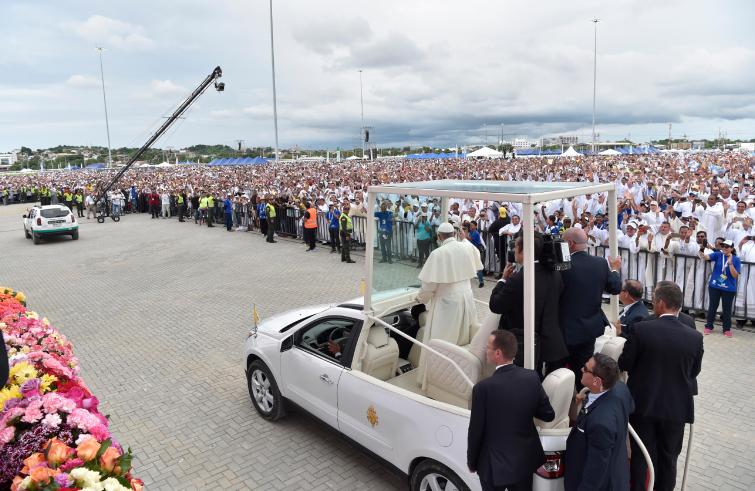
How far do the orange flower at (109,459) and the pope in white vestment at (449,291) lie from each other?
2.78 metres

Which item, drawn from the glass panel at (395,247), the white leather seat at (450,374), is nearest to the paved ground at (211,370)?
the white leather seat at (450,374)

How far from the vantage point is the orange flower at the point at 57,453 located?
2676 mm

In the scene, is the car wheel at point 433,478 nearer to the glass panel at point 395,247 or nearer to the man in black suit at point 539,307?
the man in black suit at point 539,307

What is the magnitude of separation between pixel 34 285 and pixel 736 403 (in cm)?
1556

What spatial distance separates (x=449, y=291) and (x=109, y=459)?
2.98 m

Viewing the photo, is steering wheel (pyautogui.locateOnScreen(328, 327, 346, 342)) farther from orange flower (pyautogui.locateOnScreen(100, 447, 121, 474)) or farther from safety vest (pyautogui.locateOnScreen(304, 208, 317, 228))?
safety vest (pyautogui.locateOnScreen(304, 208, 317, 228))

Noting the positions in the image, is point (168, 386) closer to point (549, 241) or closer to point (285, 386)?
point (285, 386)

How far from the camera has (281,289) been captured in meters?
12.3

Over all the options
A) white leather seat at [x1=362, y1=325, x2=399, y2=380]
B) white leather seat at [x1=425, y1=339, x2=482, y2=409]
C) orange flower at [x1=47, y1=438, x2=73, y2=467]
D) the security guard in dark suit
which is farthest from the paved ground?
orange flower at [x1=47, y1=438, x2=73, y2=467]

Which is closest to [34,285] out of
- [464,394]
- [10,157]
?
[464,394]

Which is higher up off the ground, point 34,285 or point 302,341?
point 302,341

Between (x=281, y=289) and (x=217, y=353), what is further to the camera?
(x=281, y=289)

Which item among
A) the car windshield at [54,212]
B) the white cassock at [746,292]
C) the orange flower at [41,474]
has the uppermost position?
the orange flower at [41,474]

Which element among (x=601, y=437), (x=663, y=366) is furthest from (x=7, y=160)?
(x=601, y=437)
